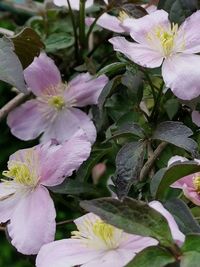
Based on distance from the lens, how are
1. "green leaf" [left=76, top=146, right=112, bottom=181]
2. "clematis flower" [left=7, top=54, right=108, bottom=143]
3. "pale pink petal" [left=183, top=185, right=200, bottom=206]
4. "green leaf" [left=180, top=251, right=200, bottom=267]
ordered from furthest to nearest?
1. "clematis flower" [left=7, top=54, right=108, bottom=143]
2. "green leaf" [left=76, top=146, right=112, bottom=181]
3. "pale pink petal" [left=183, top=185, right=200, bottom=206]
4. "green leaf" [left=180, top=251, right=200, bottom=267]

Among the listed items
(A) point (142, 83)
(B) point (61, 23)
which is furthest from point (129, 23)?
(B) point (61, 23)

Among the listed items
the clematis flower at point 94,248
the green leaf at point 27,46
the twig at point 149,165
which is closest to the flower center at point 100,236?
the clematis flower at point 94,248

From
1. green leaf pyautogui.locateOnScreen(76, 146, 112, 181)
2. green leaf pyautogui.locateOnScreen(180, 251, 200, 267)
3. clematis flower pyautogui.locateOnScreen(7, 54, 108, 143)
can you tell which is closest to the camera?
green leaf pyautogui.locateOnScreen(180, 251, 200, 267)

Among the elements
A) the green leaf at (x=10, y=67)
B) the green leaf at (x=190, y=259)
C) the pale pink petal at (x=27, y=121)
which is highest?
the green leaf at (x=10, y=67)

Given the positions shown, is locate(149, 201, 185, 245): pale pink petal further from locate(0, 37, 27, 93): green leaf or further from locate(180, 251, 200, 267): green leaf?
locate(0, 37, 27, 93): green leaf

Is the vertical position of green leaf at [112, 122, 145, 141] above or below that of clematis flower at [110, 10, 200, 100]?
below

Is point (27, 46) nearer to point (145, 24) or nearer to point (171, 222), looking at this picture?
point (145, 24)

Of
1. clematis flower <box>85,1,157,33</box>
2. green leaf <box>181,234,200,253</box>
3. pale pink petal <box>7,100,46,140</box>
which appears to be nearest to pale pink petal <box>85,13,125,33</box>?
clematis flower <box>85,1,157,33</box>

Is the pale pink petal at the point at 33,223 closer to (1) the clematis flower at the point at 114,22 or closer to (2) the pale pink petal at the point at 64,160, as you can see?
(2) the pale pink petal at the point at 64,160
